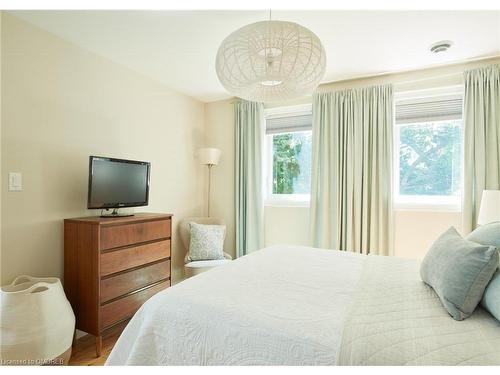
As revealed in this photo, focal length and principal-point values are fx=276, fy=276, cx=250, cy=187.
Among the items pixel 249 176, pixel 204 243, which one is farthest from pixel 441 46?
pixel 204 243

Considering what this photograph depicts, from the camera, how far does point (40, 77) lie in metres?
2.10

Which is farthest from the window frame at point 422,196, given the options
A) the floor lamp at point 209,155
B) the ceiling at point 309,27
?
the floor lamp at point 209,155

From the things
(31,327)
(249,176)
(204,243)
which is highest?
(249,176)

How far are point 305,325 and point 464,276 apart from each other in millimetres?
697

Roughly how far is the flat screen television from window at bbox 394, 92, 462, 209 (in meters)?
2.63

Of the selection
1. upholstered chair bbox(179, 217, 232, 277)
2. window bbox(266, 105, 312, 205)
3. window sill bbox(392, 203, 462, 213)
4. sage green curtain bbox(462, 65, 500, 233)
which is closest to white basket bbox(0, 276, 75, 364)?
upholstered chair bbox(179, 217, 232, 277)

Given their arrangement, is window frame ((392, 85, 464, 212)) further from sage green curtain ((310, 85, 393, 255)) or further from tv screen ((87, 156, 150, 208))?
tv screen ((87, 156, 150, 208))

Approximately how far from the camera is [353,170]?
3.00 metres

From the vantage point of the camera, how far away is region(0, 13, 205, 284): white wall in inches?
A: 76.2

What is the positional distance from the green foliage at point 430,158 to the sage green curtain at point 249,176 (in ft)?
5.32

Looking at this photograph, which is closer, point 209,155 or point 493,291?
point 493,291

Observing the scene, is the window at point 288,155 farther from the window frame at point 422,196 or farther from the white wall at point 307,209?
the window frame at point 422,196

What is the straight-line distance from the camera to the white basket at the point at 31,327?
1651 millimetres

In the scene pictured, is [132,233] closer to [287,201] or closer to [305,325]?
[305,325]
